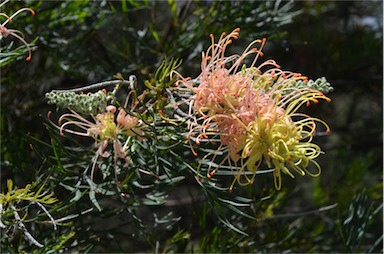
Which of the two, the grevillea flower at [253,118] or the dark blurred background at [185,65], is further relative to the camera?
the dark blurred background at [185,65]

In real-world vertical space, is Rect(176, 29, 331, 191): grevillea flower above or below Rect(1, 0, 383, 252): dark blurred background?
above

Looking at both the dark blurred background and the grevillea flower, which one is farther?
the dark blurred background

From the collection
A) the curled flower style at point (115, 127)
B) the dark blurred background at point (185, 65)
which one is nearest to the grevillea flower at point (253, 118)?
the curled flower style at point (115, 127)

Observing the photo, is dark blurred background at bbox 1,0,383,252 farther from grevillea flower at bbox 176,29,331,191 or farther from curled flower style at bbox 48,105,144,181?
grevillea flower at bbox 176,29,331,191

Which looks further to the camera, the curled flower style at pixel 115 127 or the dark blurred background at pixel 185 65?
the dark blurred background at pixel 185 65

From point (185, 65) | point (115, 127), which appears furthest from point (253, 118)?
point (185, 65)

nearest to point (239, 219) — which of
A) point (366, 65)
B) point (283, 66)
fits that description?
point (283, 66)

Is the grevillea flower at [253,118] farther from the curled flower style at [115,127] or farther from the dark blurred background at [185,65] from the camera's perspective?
the dark blurred background at [185,65]

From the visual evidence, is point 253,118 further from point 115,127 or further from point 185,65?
point 185,65

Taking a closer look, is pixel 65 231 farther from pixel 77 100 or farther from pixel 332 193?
pixel 332 193

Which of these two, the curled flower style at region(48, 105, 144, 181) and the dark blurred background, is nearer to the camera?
the curled flower style at region(48, 105, 144, 181)

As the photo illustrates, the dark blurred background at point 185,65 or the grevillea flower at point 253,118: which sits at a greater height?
the grevillea flower at point 253,118

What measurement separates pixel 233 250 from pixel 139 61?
37cm

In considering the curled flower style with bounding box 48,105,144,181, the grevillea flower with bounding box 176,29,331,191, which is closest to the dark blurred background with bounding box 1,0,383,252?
the curled flower style with bounding box 48,105,144,181
